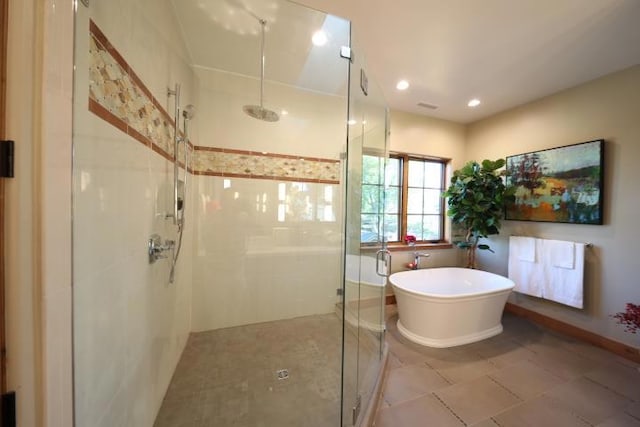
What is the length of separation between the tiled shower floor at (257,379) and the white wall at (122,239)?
0.21m

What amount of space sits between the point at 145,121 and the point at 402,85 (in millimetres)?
2419

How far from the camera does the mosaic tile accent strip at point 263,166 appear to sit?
7.25 feet

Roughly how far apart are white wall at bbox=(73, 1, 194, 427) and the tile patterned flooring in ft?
4.62

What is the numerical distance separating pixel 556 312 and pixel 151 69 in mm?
4254

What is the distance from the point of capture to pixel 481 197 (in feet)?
9.55

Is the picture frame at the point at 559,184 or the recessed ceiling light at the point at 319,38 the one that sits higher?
the recessed ceiling light at the point at 319,38

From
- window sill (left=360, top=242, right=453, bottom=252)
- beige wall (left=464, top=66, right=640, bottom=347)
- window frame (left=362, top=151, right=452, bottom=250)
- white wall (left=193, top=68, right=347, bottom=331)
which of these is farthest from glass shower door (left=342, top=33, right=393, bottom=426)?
beige wall (left=464, top=66, right=640, bottom=347)

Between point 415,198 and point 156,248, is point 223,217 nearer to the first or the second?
point 156,248

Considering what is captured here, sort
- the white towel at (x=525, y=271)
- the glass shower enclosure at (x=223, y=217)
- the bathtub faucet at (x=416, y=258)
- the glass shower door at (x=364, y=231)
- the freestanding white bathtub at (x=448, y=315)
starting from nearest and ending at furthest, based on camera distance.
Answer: the glass shower enclosure at (x=223, y=217) < the glass shower door at (x=364, y=231) < the freestanding white bathtub at (x=448, y=315) < the white towel at (x=525, y=271) < the bathtub faucet at (x=416, y=258)

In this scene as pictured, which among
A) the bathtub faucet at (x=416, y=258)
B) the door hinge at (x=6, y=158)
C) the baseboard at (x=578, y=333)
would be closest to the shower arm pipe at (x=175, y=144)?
the door hinge at (x=6, y=158)

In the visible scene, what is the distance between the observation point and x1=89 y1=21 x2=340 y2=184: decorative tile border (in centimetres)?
80

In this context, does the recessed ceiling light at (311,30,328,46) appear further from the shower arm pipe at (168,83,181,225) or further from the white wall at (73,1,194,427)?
the shower arm pipe at (168,83,181,225)

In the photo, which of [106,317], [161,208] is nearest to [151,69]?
[161,208]

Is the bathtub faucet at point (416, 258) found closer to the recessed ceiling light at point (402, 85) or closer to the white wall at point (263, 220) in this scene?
the white wall at point (263, 220)
